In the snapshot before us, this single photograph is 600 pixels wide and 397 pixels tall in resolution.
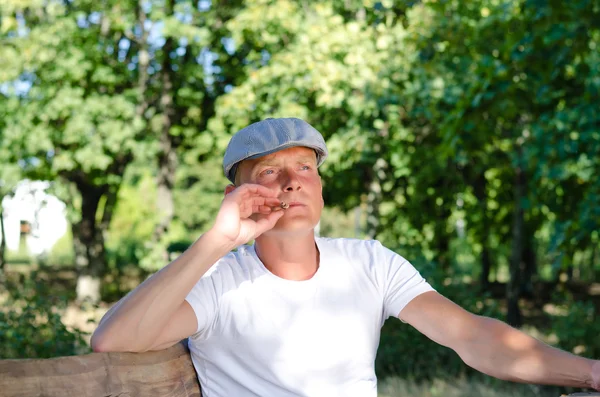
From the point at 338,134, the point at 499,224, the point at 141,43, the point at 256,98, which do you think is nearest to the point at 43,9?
the point at 141,43

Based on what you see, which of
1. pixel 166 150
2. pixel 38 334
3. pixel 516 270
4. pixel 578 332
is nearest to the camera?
pixel 38 334

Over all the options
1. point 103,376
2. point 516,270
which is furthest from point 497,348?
point 516,270

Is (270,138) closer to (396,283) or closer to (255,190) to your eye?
(255,190)

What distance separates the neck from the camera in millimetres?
2268

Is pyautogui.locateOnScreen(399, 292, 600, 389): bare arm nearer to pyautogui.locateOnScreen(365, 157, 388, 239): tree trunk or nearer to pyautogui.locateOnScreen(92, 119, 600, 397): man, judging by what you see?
pyautogui.locateOnScreen(92, 119, 600, 397): man

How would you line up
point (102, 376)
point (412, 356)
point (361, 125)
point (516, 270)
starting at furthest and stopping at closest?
point (361, 125) < point (516, 270) < point (412, 356) < point (102, 376)

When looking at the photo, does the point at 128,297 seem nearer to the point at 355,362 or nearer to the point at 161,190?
the point at 355,362

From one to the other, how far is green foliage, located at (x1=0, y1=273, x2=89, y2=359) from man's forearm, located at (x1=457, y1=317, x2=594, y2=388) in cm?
329

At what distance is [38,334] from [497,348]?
12.0 feet

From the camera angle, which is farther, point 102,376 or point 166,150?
point 166,150

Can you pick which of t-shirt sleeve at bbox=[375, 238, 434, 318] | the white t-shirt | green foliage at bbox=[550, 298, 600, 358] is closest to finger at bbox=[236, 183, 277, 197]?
the white t-shirt

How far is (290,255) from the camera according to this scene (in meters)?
2.27

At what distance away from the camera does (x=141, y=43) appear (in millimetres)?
15547

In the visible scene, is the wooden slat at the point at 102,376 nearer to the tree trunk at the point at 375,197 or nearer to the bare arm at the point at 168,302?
the bare arm at the point at 168,302
